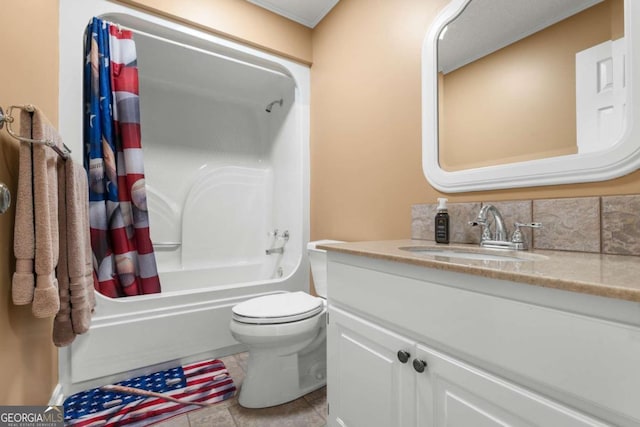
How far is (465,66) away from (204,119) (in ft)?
7.29

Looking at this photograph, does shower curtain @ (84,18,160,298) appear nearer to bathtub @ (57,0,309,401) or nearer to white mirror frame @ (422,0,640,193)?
bathtub @ (57,0,309,401)

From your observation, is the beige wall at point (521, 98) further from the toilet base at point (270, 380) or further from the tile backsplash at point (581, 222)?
the toilet base at point (270, 380)

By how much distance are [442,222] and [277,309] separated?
86 cm

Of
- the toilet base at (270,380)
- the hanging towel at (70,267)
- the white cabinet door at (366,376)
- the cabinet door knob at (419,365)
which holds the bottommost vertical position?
the toilet base at (270,380)

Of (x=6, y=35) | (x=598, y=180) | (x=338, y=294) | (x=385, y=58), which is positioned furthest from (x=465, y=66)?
(x=6, y=35)

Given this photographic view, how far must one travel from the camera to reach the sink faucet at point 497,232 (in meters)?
1.01

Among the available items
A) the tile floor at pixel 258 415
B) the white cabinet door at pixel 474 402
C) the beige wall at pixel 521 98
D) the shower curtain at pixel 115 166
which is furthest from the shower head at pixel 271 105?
the white cabinet door at pixel 474 402

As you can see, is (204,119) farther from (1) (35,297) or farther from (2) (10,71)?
(1) (35,297)

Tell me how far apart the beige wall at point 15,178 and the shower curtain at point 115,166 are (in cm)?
25

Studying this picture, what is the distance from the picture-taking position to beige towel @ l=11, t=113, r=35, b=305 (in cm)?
87

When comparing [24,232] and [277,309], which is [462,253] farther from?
[24,232]

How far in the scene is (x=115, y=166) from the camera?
163 centimetres

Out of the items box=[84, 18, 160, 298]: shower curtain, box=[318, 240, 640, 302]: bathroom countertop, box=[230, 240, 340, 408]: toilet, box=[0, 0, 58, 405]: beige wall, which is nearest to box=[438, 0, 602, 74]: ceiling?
box=[318, 240, 640, 302]: bathroom countertop

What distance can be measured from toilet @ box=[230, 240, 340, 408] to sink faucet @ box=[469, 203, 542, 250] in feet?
2.71
